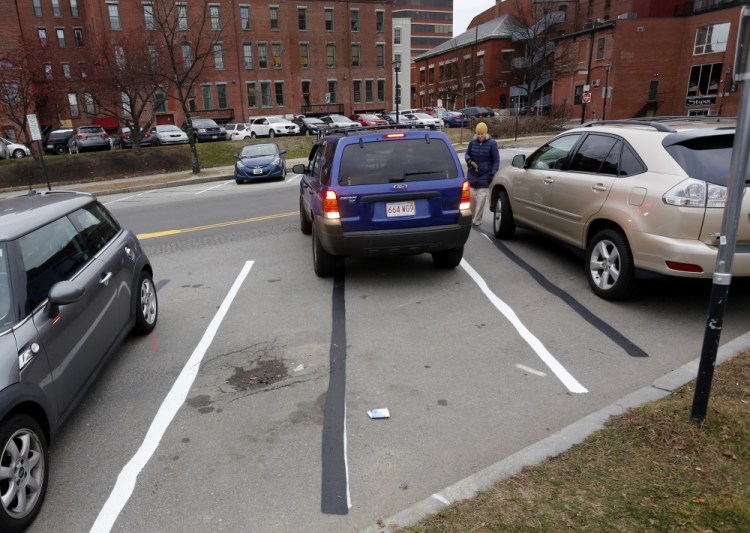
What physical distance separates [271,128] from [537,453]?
37.4 m

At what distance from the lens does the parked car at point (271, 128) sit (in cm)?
3809

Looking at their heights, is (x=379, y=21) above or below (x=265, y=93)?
above

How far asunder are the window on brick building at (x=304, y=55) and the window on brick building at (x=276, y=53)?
7.53 feet

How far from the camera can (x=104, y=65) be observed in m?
27.6

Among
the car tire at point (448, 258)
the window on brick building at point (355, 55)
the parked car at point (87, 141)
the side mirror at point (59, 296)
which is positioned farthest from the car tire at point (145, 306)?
the window on brick building at point (355, 55)

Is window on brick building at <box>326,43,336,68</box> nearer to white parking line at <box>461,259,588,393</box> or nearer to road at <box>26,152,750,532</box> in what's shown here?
road at <box>26,152,750,532</box>

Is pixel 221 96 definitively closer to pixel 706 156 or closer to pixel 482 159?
pixel 482 159

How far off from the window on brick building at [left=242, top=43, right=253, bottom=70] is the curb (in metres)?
57.7

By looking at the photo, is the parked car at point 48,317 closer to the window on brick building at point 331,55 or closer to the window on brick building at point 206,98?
the window on brick building at point 206,98

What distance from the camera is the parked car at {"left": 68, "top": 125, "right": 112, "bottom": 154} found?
3297 centimetres

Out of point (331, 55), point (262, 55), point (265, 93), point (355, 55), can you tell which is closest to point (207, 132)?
point (265, 93)

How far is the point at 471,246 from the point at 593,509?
20.0 feet

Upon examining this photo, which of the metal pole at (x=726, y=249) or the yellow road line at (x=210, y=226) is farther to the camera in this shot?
the yellow road line at (x=210, y=226)

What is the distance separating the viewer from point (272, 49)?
56.6 meters
